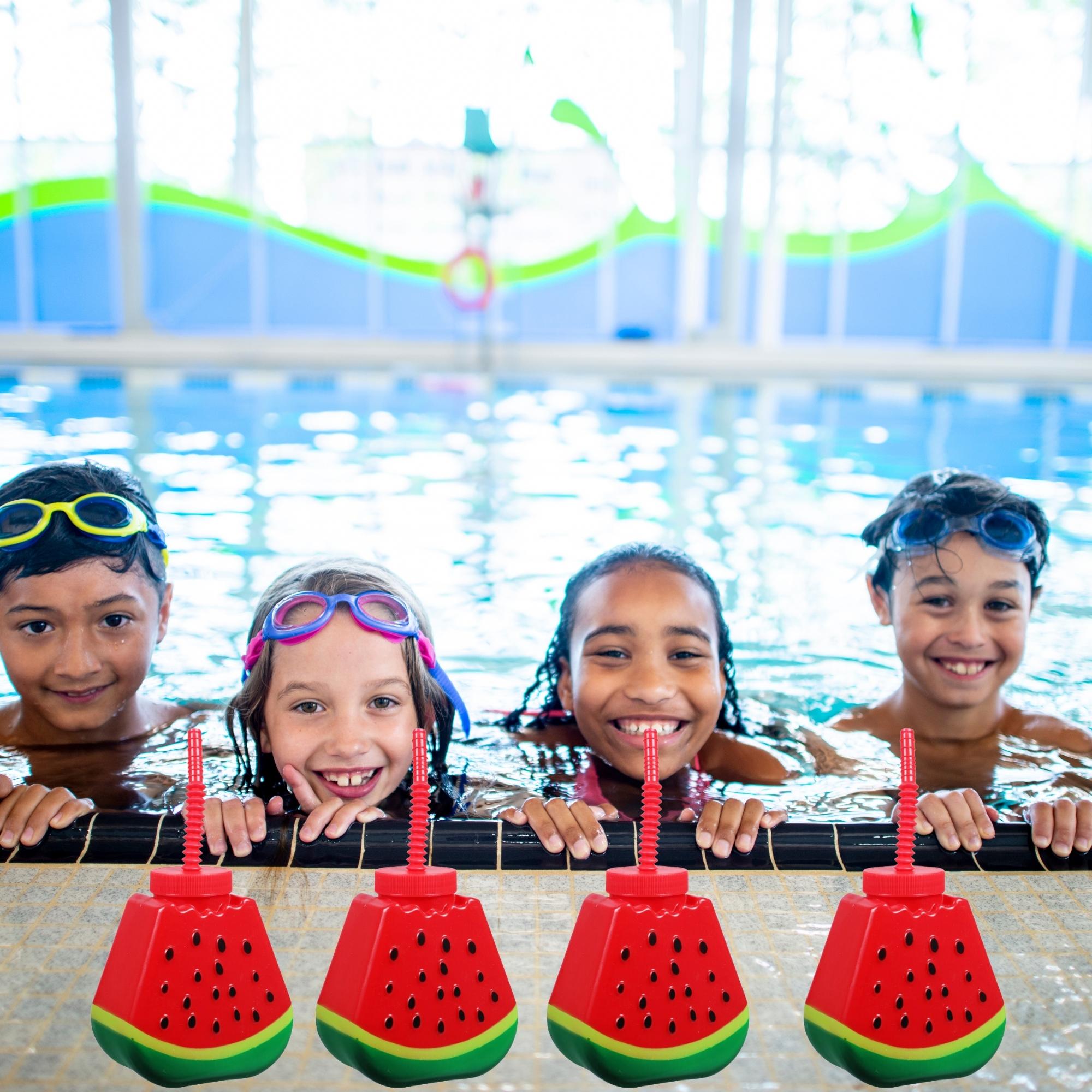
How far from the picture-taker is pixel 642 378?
1436 cm

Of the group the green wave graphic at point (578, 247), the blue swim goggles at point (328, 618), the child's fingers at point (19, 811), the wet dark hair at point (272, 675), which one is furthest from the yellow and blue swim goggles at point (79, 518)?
the green wave graphic at point (578, 247)

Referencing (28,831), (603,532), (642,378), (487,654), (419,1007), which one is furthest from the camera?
(642,378)

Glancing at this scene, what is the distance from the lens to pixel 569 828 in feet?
6.52

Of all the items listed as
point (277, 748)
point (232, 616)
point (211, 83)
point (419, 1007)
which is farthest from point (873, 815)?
point (211, 83)

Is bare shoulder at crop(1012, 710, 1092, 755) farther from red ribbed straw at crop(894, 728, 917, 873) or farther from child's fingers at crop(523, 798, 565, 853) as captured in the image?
red ribbed straw at crop(894, 728, 917, 873)

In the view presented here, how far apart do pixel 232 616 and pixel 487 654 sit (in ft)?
3.56

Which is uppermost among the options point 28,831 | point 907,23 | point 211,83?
point 907,23

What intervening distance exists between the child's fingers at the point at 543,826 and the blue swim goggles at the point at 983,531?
1.39m

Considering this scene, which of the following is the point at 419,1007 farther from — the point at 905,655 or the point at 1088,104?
the point at 1088,104

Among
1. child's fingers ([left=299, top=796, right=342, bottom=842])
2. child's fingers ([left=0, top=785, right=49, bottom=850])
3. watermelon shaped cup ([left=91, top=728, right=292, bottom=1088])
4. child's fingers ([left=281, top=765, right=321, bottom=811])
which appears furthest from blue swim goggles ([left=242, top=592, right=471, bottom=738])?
watermelon shaped cup ([left=91, top=728, right=292, bottom=1088])

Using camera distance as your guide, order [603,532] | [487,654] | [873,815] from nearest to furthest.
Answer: [873,815] → [487,654] → [603,532]

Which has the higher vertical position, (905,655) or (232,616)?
(905,655)

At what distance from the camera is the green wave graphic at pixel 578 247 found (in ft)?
58.7

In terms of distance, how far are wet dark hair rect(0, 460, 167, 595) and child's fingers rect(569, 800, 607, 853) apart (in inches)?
49.6
